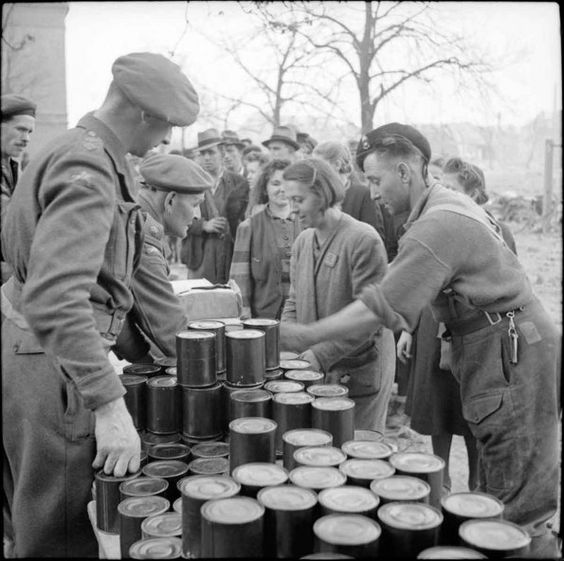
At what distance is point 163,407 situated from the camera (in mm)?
2211

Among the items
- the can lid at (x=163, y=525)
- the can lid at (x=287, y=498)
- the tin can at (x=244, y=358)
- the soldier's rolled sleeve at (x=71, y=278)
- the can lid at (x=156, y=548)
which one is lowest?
the can lid at (x=156, y=548)

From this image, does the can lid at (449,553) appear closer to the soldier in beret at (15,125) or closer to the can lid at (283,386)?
the can lid at (283,386)

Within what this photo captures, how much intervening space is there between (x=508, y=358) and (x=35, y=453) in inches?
66.3

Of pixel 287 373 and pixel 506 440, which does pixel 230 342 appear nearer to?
pixel 287 373

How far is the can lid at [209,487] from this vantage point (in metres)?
1.55

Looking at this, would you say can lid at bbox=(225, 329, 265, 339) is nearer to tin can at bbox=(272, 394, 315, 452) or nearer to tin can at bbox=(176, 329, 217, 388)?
tin can at bbox=(176, 329, 217, 388)

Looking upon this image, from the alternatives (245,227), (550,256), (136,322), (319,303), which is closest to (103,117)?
(136,322)

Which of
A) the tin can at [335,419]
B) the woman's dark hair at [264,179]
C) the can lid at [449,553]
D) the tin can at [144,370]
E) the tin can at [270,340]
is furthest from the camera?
the woman's dark hair at [264,179]

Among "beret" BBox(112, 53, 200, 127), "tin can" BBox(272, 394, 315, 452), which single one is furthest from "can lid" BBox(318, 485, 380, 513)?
"beret" BBox(112, 53, 200, 127)

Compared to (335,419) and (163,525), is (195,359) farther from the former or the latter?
(163,525)

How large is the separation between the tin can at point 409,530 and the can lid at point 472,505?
0.07 metres

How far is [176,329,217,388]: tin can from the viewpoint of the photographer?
2.19 meters

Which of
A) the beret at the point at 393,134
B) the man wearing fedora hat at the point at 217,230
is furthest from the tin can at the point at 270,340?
the man wearing fedora hat at the point at 217,230

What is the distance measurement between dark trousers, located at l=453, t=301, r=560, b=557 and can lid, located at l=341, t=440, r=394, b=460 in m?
0.73
